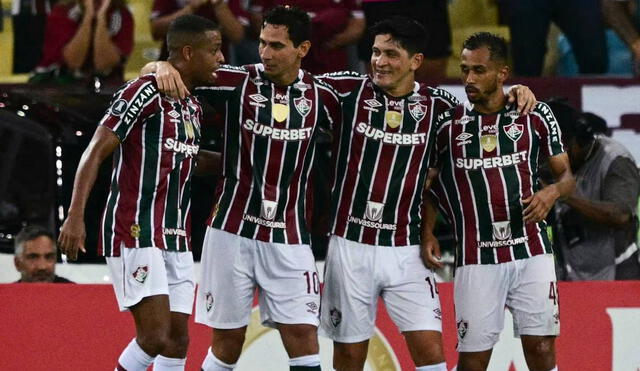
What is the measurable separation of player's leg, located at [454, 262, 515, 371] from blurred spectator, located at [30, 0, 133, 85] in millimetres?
3398

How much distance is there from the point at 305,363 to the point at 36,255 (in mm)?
2251

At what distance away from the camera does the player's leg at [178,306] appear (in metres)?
6.50

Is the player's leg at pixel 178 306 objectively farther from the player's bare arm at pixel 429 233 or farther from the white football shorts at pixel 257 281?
the player's bare arm at pixel 429 233

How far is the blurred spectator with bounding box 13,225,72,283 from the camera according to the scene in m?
8.01

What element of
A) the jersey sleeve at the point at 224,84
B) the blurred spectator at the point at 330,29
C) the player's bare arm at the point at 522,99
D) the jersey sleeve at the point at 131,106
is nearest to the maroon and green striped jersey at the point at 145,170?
the jersey sleeve at the point at 131,106

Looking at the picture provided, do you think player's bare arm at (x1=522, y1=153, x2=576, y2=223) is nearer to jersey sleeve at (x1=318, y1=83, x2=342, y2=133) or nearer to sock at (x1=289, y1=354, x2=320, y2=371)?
jersey sleeve at (x1=318, y1=83, x2=342, y2=133)

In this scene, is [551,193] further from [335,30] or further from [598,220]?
[335,30]

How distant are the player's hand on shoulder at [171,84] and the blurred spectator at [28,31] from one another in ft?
11.7

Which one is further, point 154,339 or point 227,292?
point 227,292

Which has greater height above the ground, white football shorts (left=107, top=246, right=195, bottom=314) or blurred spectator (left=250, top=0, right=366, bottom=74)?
blurred spectator (left=250, top=0, right=366, bottom=74)

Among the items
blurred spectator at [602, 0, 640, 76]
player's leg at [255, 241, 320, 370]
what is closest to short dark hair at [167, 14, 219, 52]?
player's leg at [255, 241, 320, 370]

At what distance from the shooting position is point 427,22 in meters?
9.23

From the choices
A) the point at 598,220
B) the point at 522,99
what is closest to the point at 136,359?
the point at 522,99

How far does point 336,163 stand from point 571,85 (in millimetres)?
2551
